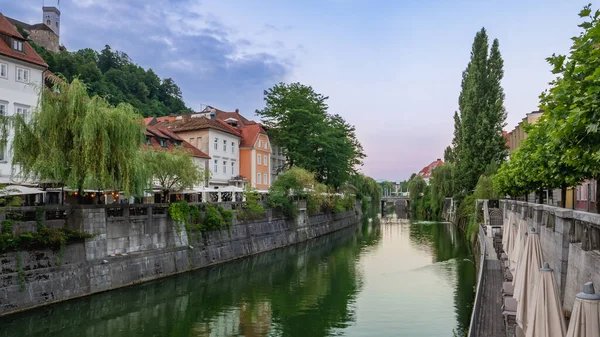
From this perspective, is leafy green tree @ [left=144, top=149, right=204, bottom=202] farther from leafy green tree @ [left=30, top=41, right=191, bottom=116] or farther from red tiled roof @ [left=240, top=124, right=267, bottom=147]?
leafy green tree @ [left=30, top=41, right=191, bottom=116]

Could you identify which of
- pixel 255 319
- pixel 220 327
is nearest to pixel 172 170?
pixel 255 319

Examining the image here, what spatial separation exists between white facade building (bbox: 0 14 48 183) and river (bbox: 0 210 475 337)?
39.3 feet

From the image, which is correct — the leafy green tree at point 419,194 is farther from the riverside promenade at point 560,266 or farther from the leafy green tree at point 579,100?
the leafy green tree at point 579,100

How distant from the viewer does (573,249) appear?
37.2 feet

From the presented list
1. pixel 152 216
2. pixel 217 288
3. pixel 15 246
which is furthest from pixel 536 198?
pixel 15 246

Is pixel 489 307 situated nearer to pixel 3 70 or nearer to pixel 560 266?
pixel 560 266

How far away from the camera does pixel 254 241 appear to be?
36.1 m

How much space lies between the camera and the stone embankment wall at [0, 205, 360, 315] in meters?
17.8

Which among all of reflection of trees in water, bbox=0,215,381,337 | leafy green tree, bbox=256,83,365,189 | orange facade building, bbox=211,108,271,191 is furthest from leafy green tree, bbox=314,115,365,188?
reflection of trees in water, bbox=0,215,381,337

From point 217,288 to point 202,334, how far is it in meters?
7.59

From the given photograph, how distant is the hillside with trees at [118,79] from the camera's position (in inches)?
2852

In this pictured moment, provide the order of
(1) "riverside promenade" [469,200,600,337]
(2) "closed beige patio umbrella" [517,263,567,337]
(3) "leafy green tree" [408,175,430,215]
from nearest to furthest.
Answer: (2) "closed beige patio umbrella" [517,263,567,337] → (1) "riverside promenade" [469,200,600,337] → (3) "leafy green tree" [408,175,430,215]

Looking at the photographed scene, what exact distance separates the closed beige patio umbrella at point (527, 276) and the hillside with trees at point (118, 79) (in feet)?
202

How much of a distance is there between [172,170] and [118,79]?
6170 centimetres
